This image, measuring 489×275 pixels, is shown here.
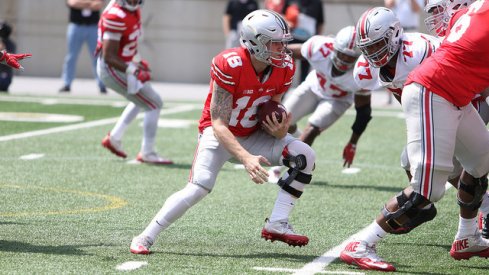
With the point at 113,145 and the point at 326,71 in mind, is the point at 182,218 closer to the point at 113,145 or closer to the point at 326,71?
the point at 326,71

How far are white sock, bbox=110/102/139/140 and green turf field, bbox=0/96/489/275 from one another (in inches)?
11.0

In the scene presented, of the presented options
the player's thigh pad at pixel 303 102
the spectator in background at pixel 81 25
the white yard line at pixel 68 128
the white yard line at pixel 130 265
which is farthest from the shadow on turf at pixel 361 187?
the spectator in background at pixel 81 25

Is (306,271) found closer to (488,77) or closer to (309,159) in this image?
(309,159)

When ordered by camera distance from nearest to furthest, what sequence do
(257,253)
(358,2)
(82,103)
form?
(257,253) < (82,103) < (358,2)

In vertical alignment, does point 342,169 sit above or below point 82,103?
above

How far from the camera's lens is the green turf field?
6.39m

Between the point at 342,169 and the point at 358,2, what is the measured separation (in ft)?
31.3

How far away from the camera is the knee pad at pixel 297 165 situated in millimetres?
6695

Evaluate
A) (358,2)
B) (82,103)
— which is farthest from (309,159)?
(358,2)

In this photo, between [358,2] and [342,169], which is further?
[358,2]

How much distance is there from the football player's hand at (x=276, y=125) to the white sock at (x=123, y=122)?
14.0 ft

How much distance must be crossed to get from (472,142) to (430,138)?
0.35 meters

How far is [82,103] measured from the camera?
16.1 meters

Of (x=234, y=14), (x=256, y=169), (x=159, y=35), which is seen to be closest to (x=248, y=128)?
(x=256, y=169)
